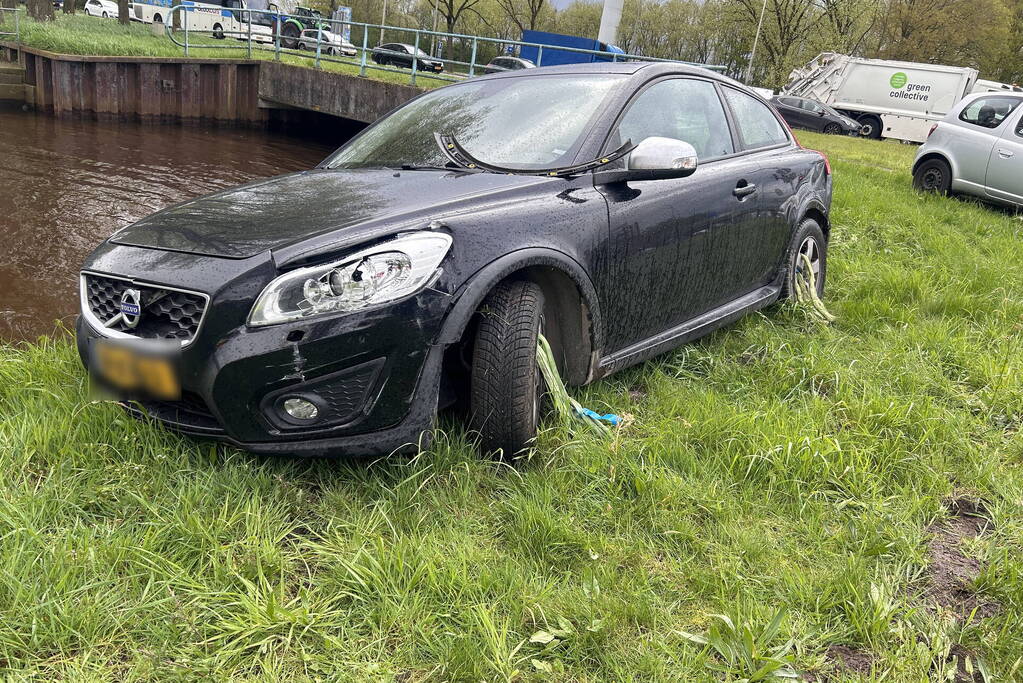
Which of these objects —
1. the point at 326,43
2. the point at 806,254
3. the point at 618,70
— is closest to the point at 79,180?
the point at 326,43

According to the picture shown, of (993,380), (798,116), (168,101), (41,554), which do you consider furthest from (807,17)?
(41,554)

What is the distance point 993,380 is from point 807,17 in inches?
1873

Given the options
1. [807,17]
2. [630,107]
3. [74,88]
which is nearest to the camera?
[630,107]

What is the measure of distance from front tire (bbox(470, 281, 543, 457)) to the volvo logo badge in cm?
106

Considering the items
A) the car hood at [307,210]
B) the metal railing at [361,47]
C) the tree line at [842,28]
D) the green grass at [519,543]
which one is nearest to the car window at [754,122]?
the green grass at [519,543]

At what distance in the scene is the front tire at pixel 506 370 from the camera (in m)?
2.54

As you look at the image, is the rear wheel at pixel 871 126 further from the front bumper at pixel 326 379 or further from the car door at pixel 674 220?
the front bumper at pixel 326 379

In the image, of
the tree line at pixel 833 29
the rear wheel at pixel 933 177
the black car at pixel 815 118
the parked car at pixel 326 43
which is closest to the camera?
the rear wheel at pixel 933 177

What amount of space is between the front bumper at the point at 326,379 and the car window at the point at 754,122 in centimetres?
248

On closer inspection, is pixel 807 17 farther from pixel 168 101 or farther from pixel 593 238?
pixel 593 238

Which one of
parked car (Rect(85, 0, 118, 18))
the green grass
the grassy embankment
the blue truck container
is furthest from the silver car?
parked car (Rect(85, 0, 118, 18))

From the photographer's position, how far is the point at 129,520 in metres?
2.31

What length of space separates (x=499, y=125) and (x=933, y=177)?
27.2 ft

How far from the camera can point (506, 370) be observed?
2.54 meters
